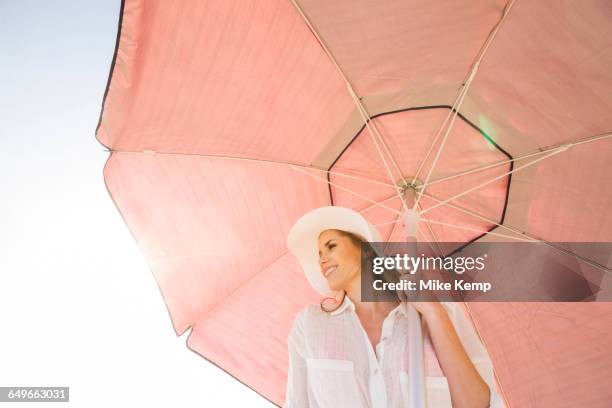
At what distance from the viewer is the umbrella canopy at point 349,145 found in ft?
6.03

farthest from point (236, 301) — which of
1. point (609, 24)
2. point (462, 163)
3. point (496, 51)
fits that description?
point (609, 24)

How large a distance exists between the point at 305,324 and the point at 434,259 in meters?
1.04

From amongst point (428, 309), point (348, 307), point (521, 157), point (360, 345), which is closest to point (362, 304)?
point (348, 307)

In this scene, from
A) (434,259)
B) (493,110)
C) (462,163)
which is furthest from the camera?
(434,259)

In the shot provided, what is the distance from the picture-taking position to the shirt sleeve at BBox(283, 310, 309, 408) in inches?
77.9

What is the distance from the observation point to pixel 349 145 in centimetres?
241

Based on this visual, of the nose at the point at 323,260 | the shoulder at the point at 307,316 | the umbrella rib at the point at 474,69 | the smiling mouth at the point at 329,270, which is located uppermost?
the umbrella rib at the point at 474,69

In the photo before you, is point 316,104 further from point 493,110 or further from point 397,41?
point 493,110

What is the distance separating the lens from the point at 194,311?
260cm

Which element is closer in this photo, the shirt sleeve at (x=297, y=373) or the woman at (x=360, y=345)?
the woman at (x=360, y=345)

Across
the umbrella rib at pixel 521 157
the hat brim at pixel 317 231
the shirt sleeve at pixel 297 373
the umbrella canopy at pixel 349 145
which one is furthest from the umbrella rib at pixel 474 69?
the shirt sleeve at pixel 297 373

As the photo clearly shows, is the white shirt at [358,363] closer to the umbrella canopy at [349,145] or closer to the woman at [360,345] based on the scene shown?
the woman at [360,345]

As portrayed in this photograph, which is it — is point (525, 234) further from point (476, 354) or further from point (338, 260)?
point (338, 260)

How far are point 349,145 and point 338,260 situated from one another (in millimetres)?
609
